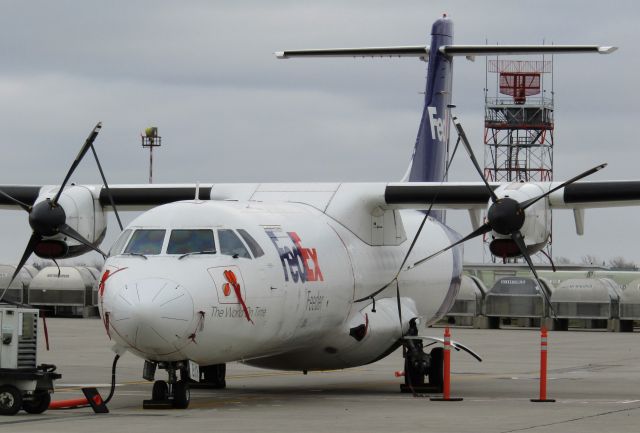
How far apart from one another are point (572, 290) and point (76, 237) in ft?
96.9

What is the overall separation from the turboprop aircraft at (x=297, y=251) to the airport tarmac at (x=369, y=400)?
32.1 inches

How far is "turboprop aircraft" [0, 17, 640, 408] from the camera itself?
15.8m

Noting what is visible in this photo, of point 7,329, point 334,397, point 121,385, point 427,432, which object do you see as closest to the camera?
point 427,432

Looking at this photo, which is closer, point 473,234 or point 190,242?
point 190,242

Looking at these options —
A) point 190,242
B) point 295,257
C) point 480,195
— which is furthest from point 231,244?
point 480,195

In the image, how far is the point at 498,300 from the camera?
47.6 m

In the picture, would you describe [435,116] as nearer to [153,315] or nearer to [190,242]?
[190,242]

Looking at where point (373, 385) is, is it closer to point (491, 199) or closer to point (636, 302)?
point (491, 199)

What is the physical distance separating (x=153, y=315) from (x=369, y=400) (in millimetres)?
5032

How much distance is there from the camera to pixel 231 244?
16.8 m

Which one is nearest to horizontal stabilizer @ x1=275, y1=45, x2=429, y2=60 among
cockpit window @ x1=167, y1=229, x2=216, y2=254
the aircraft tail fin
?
the aircraft tail fin

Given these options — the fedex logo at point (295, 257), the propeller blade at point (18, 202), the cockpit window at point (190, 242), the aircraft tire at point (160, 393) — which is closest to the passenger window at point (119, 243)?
the cockpit window at point (190, 242)

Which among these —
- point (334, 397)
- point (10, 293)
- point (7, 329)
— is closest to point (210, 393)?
point (334, 397)

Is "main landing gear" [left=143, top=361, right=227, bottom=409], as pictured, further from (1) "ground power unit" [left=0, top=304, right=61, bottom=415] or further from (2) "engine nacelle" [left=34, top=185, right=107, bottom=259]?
(2) "engine nacelle" [left=34, top=185, right=107, bottom=259]
